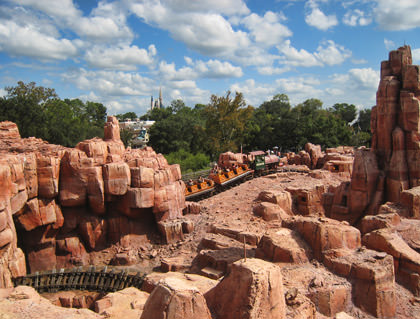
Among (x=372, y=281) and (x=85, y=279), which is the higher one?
(x=372, y=281)

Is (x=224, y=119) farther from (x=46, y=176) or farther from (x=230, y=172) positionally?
(x=46, y=176)

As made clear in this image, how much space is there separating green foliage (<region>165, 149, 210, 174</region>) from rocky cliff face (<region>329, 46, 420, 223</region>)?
57.8 feet

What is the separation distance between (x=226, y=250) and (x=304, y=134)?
3208 centimetres

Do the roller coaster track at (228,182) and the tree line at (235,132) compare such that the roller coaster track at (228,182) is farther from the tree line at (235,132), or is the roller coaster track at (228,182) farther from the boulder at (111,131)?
the tree line at (235,132)

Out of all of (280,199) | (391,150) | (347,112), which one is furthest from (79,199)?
(347,112)

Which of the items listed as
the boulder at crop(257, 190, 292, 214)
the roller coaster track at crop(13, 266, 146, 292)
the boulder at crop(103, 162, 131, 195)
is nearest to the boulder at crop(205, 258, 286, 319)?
the roller coaster track at crop(13, 266, 146, 292)

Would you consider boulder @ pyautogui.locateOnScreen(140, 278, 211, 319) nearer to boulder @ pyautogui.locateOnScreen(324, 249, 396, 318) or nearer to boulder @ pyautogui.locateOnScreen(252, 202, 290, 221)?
boulder @ pyautogui.locateOnScreen(324, 249, 396, 318)

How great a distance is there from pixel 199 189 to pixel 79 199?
7.65 metres

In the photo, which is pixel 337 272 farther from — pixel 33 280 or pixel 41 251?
pixel 41 251

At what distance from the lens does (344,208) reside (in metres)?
15.9

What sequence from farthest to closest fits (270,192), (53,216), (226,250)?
(270,192), (53,216), (226,250)

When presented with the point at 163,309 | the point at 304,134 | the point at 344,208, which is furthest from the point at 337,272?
the point at 304,134

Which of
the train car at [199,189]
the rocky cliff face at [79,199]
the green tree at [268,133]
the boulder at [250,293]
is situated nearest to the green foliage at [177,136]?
the green tree at [268,133]

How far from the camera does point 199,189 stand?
1928 cm
